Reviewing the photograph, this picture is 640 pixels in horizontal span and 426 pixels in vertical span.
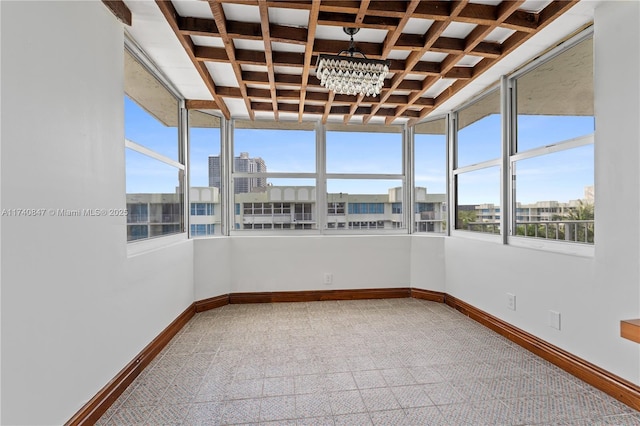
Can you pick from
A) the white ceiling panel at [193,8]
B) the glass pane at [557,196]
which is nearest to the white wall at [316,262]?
the glass pane at [557,196]

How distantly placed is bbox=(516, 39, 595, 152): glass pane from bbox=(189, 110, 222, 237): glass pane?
348cm

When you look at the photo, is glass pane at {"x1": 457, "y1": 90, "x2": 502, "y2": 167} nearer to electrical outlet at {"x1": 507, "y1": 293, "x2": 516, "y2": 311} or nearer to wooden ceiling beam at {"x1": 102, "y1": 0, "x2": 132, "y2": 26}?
electrical outlet at {"x1": 507, "y1": 293, "x2": 516, "y2": 311}

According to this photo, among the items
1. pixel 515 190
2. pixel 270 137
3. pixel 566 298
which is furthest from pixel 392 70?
pixel 566 298

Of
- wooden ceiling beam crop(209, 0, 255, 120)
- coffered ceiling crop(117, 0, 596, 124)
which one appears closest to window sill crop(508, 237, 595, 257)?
coffered ceiling crop(117, 0, 596, 124)

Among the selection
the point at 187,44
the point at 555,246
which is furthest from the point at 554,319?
the point at 187,44

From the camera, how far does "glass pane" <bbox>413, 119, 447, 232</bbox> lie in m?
4.24

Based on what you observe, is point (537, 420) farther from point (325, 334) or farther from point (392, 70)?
point (392, 70)

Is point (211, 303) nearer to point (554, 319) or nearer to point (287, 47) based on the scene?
Answer: point (287, 47)

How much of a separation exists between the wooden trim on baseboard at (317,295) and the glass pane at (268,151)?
1.65 meters

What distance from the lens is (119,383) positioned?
200 cm

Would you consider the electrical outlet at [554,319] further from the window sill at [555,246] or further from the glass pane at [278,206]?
the glass pane at [278,206]

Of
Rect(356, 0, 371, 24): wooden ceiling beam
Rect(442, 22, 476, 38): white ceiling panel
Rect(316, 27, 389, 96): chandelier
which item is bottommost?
Rect(316, 27, 389, 96): chandelier

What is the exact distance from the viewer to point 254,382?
217 centimetres

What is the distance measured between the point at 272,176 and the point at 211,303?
1.80 m
